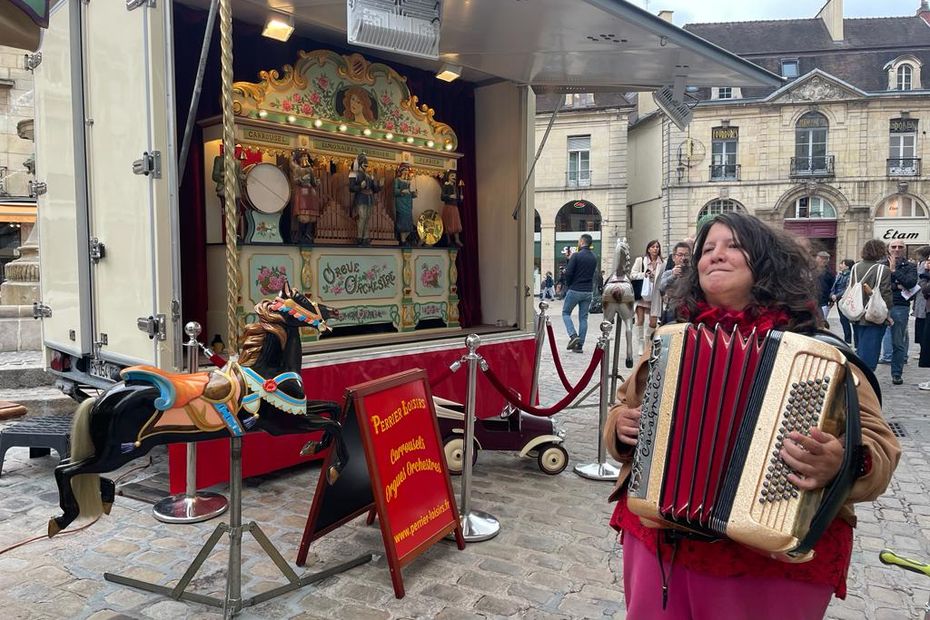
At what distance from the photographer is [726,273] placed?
6.09 ft

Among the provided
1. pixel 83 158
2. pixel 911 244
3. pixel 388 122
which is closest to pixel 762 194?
pixel 911 244

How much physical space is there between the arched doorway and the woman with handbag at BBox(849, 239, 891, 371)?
25494 mm

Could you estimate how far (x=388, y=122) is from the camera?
6625 mm

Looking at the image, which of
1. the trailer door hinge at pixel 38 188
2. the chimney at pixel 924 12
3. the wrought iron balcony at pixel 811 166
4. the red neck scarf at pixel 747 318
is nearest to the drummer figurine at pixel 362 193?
the trailer door hinge at pixel 38 188

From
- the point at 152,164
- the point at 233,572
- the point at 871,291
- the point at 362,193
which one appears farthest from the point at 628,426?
the point at 871,291

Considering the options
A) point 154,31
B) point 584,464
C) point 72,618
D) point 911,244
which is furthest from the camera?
point 911,244

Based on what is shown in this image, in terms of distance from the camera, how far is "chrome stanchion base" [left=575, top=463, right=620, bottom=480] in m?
4.95

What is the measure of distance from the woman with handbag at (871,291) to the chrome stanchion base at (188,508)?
7.06 metres

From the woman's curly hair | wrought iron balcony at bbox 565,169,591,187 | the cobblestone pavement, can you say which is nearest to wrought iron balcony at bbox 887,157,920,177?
wrought iron balcony at bbox 565,169,591,187

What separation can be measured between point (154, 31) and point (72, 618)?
10.2 feet

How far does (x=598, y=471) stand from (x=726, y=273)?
344cm

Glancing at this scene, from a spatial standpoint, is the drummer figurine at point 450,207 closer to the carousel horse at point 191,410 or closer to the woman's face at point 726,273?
the carousel horse at point 191,410

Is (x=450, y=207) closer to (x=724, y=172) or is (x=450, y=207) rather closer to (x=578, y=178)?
(x=578, y=178)

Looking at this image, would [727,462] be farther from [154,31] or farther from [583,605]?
[154,31]
